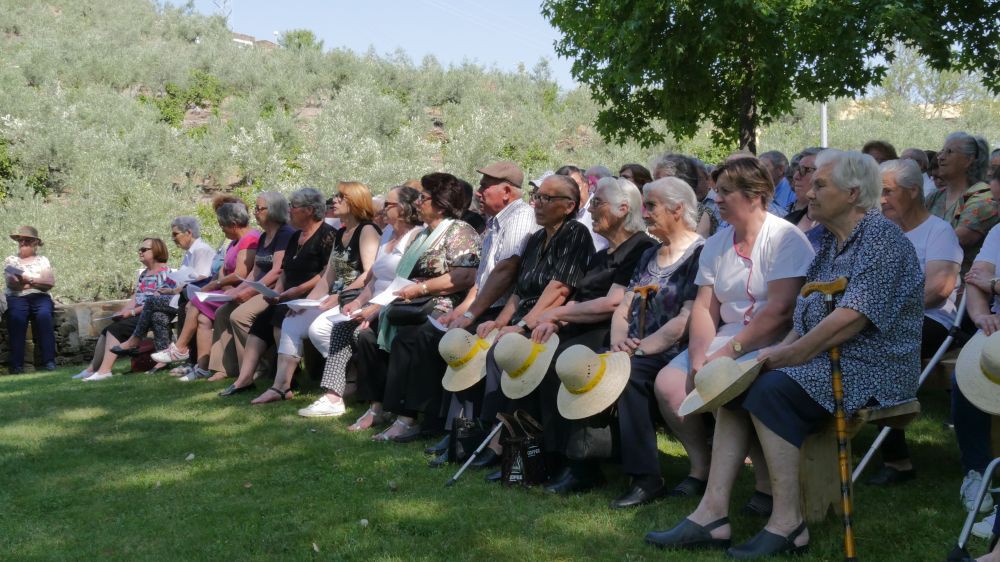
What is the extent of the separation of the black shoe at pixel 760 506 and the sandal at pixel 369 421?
335 centimetres

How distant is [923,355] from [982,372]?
4.06ft

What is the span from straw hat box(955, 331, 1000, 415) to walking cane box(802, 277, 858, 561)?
19.0 inches

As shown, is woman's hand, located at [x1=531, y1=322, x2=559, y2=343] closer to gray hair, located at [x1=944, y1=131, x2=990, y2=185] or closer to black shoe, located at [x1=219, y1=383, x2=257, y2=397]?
gray hair, located at [x1=944, y1=131, x2=990, y2=185]

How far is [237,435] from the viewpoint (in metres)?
7.16

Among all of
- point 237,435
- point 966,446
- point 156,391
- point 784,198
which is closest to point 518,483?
point 966,446

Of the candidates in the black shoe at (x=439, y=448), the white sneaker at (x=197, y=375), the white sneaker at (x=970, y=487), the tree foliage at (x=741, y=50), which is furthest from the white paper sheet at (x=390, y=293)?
the tree foliage at (x=741, y=50)

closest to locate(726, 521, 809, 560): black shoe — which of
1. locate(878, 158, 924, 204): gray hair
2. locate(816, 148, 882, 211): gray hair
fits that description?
locate(816, 148, 882, 211): gray hair

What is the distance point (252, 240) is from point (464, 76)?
27.7 m

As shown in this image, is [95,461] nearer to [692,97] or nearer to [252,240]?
[252,240]

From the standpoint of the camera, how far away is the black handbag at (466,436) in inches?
230

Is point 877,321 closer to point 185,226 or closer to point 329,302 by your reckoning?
point 329,302

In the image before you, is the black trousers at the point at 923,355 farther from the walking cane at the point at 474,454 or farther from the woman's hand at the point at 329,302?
the woman's hand at the point at 329,302

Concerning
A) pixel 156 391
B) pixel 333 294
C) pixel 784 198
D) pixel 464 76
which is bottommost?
pixel 156 391

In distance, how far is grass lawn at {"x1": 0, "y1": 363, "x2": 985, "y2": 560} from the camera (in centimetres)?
429
